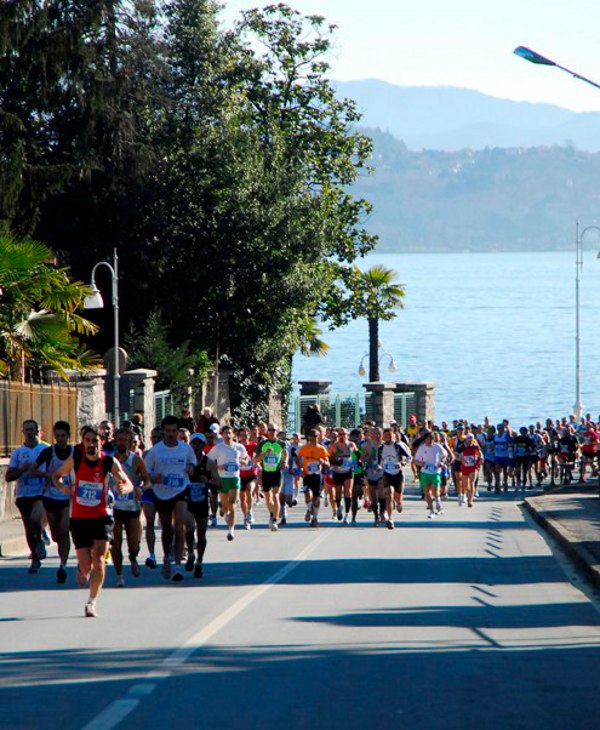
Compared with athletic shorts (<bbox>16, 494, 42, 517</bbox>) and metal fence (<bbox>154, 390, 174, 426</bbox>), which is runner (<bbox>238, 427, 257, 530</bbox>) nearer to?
athletic shorts (<bbox>16, 494, 42, 517</bbox>)

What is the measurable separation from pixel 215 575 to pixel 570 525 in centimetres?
920

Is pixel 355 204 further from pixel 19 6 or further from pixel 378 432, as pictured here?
pixel 378 432

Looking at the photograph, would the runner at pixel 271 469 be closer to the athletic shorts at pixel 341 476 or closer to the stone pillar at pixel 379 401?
the athletic shorts at pixel 341 476

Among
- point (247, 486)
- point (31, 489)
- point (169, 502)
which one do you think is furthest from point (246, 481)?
point (169, 502)

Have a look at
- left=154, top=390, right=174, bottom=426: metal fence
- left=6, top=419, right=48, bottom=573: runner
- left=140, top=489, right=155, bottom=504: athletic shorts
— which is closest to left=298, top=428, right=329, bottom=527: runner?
left=140, top=489, right=155, bottom=504: athletic shorts

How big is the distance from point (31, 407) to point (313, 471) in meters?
5.21

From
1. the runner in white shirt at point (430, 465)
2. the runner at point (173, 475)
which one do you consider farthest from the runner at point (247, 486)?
the runner at point (173, 475)

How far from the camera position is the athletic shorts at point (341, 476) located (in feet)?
90.9

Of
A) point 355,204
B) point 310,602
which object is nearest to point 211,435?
point 310,602

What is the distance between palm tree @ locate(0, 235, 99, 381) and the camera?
2616 centimetres

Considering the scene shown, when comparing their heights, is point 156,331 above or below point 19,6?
below

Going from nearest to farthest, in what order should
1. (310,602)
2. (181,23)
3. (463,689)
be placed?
(463,689) → (310,602) → (181,23)

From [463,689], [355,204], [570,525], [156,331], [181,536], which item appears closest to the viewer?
[463,689]

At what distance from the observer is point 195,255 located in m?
42.5
